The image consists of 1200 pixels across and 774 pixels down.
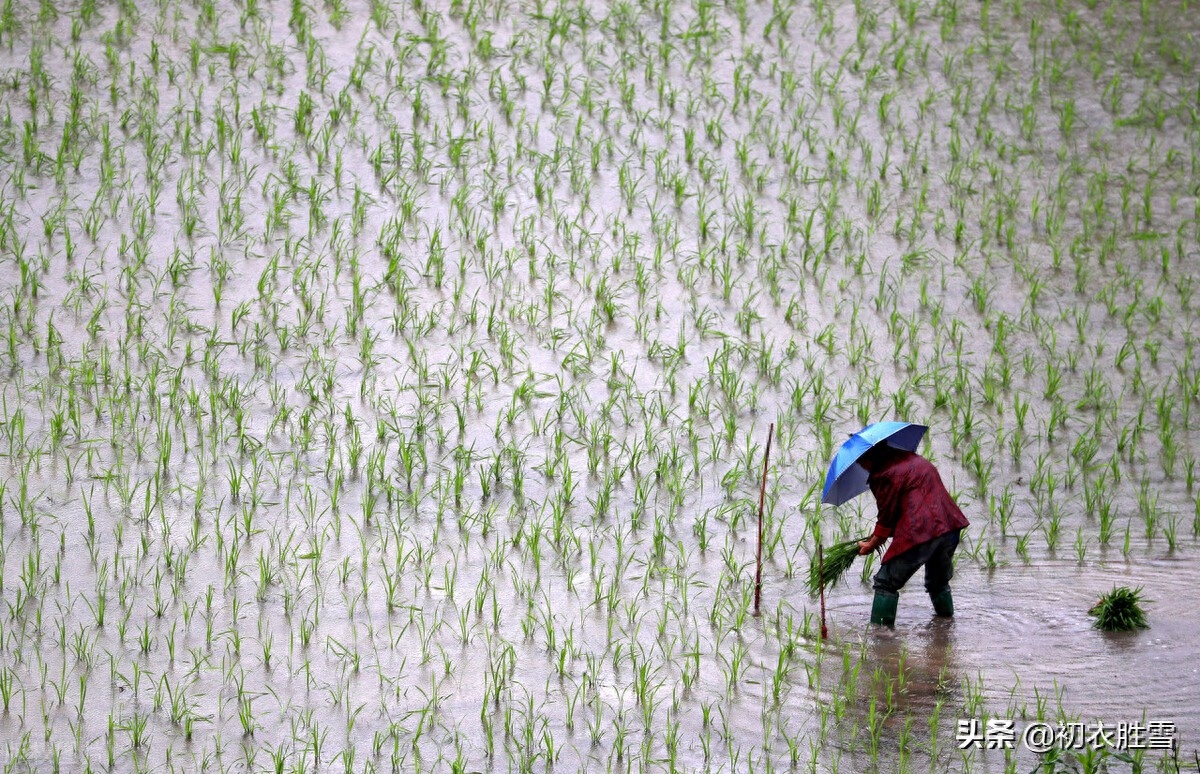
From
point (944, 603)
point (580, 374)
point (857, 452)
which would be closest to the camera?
point (857, 452)

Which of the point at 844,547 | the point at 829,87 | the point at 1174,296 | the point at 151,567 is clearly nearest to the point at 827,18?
the point at 829,87

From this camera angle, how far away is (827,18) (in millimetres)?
8555

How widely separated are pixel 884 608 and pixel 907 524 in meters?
0.30

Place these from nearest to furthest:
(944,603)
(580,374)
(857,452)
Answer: (857,452), (944,603), (580,374)

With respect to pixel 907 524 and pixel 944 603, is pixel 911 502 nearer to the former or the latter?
pixel 907 524

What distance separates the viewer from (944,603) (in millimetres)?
4453

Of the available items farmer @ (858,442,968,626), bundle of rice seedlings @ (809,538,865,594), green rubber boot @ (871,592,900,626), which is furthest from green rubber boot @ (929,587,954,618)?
bundle of rice seedlings @ (809,538,865,594)

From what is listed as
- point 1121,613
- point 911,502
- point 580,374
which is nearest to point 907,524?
point 911,502

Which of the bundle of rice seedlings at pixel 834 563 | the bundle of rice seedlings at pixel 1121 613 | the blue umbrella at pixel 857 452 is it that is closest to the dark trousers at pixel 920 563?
the bundle of rice seedlings at pixel 834 563

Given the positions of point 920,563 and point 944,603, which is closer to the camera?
point 920,563

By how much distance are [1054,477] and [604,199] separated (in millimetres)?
2812

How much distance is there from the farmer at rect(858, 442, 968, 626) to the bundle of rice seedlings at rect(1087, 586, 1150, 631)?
20.6 inches

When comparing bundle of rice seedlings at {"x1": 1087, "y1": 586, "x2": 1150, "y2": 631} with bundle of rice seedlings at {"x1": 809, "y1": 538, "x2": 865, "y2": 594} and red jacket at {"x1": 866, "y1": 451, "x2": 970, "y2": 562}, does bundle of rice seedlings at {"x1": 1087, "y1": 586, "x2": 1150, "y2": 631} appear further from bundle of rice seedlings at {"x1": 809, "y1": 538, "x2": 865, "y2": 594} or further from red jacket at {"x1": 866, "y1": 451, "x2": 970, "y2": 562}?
bundle of rice seedlings at {"x1": 809, "y1": 538, "x2": 865, "y2": 594}

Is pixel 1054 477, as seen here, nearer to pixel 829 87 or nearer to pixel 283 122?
pixel 829 87
